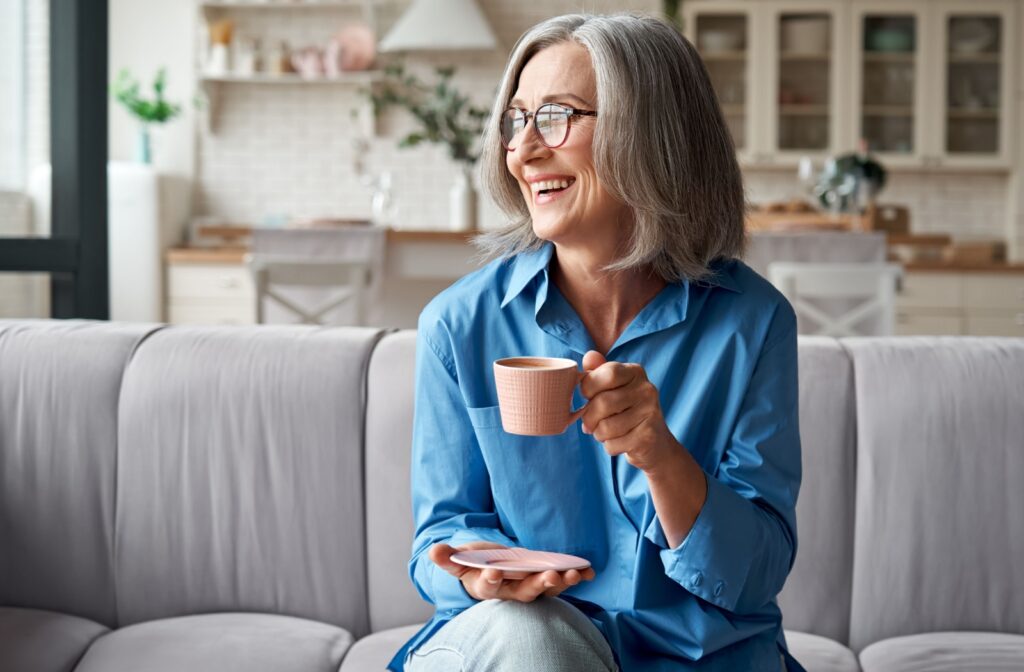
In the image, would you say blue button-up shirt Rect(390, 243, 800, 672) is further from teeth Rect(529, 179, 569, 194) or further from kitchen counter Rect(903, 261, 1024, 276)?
kitchen counter Rect(903, 261, 1024, 276)

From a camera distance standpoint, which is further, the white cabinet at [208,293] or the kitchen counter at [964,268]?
the white cabinet at [208,293]

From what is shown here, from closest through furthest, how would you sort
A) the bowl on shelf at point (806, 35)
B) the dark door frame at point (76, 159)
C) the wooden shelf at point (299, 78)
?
the dark door frame at point (76, 159) < the bowl on shelf at point (806, 35) < the wooden shelf at point (299, 78)

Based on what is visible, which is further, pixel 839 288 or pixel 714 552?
pixel 839 288

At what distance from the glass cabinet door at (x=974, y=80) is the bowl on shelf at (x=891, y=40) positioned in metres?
0.18

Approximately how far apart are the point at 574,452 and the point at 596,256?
Result: 0.23 meters

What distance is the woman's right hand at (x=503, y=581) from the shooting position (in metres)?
1.09

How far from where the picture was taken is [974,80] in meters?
6.18

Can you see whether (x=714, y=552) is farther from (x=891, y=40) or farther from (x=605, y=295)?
(x=891, y=40)

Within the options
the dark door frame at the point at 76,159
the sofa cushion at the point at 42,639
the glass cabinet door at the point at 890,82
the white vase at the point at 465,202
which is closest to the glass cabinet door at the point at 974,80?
the glass cabinet door at the point at 890,82

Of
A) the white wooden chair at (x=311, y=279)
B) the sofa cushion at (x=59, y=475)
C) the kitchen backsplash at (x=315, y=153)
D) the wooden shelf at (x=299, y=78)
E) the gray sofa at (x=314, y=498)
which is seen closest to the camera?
the gray sofa at (x=314, y=498)

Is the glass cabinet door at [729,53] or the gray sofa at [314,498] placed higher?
the glass cabinet door at [729,53]

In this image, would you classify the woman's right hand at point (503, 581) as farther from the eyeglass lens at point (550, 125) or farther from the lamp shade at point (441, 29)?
the lamp shade at point (441, 29)

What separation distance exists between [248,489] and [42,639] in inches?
14.6

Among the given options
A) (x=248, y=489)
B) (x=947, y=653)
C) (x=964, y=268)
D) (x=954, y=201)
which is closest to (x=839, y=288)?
(x=964, y=268)
